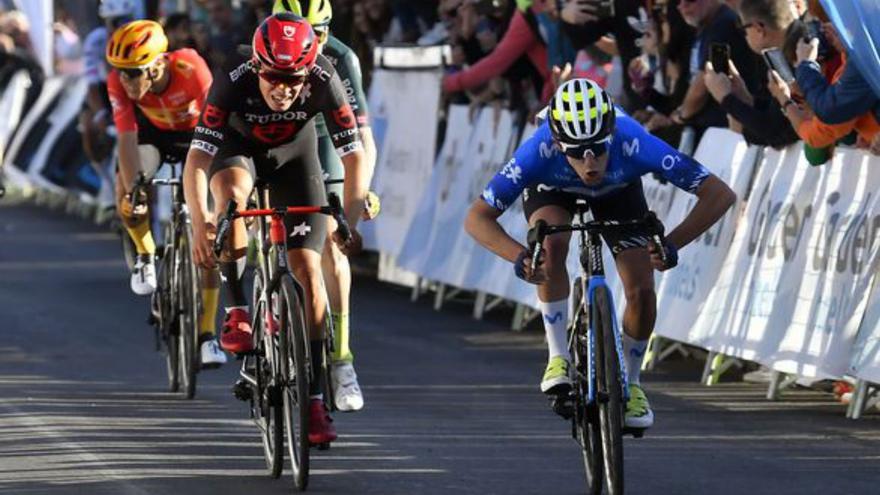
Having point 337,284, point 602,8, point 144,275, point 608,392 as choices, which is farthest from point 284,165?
point 602,8

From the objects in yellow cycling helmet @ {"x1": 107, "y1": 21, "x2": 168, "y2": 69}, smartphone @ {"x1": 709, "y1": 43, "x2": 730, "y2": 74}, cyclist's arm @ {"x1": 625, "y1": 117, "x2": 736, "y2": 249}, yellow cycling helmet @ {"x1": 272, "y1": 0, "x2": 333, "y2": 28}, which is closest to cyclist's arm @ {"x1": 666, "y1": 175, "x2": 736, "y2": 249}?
cyclist's arm @ {"x1": 625, "y1": 117, "x2": 736, "y2": 249}

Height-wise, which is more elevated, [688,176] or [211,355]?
[688,176]

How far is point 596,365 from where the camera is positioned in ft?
30.7

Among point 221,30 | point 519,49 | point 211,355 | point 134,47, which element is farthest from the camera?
point 221,30

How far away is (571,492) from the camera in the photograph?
32.2 ft

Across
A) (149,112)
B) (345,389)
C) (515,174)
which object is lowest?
(345,389)

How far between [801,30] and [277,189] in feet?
11.4

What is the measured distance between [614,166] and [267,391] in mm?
1714

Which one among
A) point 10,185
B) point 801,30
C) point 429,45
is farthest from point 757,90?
point 10,185

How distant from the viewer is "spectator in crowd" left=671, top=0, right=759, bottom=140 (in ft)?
46.4

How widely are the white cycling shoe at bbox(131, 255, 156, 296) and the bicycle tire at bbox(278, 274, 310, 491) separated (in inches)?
171

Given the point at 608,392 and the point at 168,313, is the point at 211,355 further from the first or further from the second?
the point at 608,392

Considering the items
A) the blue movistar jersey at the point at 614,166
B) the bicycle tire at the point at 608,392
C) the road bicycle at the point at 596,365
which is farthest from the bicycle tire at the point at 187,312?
the bicycle tire at the point at 608,392

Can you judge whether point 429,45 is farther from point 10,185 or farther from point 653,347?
point 10,185
